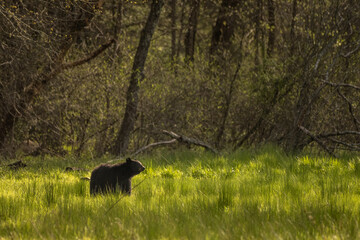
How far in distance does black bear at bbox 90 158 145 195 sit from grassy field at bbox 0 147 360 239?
25 cm

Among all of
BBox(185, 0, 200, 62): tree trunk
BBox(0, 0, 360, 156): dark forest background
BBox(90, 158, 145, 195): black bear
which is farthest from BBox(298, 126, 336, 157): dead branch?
BBox(185, 0, 200, 62): tree trunk

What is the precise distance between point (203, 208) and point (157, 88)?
7944mm

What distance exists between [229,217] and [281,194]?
118 cm

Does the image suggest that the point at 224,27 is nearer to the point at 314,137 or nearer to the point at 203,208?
the point at 314,137

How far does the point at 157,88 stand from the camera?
12438 millimetres

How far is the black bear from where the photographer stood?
5.73 m

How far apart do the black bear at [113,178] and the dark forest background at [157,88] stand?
4.46 m

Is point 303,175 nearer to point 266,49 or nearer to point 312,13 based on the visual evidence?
point 312,13

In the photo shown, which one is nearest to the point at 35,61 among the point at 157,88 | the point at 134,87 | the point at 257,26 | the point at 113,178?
the point at 134,87

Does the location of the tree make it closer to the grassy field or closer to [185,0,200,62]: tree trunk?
the grassy field

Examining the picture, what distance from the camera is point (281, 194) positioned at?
5316mm

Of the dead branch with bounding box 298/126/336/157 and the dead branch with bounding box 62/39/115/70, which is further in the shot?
the dead branch with bounding box 62/39/115/70

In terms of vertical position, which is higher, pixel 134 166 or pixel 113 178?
pixel 134 166


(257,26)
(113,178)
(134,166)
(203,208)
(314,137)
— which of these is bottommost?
(203,208)
